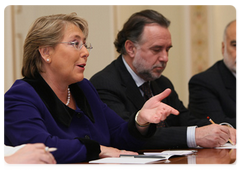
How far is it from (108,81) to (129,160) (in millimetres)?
1073

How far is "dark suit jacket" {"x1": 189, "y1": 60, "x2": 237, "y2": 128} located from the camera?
11.8 ft

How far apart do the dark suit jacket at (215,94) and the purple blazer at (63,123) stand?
4.24 ft

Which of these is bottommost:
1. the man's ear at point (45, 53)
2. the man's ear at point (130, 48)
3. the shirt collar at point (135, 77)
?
the shirt collar at point (135, 77)

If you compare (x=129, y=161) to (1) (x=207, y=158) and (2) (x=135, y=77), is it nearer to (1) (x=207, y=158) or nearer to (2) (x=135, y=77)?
(1) (x=207, y=158)

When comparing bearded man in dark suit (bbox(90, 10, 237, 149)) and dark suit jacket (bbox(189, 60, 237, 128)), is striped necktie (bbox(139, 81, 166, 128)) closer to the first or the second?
bearded man in dark suit (bbox(90, 10, 237, 149))

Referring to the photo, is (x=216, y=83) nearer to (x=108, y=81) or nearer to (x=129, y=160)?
(x=108, y=81)

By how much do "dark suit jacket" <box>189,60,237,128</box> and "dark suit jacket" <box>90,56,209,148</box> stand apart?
0.66 metres

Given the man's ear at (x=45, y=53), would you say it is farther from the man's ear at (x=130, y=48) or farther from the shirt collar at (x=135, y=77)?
the man's ear at (x=130, y=48)

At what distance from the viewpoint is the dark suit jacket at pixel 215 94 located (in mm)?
3584

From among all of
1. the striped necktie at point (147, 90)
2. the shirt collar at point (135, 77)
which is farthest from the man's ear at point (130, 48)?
the striped necktie at point (147, 90)

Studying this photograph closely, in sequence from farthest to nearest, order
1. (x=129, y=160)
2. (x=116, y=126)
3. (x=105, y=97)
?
(x=105, y=97) < (x=116, y=126) < (x=129, y=160)

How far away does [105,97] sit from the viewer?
2.79 metres

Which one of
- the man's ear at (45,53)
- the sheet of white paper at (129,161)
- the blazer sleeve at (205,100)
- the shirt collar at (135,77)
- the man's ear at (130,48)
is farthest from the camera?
the blazer sleeve at (205,100)

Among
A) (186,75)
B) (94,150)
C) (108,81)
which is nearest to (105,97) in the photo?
(108,81)
